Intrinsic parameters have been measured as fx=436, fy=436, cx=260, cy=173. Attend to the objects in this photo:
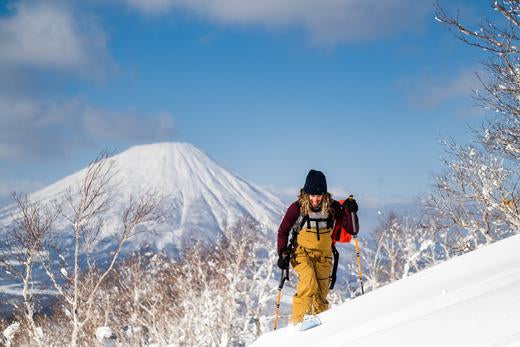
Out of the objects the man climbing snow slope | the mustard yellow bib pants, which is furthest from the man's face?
the mustard yellow bib pants

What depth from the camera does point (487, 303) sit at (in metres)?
2.48

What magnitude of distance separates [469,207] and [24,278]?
1652 cm

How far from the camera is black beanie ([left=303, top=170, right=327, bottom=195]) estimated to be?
5.63 metres

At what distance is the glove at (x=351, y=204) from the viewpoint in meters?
6.01

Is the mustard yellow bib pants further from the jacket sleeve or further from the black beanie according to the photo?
the black beanie

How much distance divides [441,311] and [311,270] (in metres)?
2.93

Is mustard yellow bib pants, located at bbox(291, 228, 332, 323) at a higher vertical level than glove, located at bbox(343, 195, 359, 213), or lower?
lower

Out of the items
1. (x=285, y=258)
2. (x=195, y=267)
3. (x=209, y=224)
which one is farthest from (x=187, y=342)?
(x=209, y=224)

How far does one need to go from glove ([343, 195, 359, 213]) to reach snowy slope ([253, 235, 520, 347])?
122 centimetres

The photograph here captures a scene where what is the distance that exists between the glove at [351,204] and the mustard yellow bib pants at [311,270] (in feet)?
1.60

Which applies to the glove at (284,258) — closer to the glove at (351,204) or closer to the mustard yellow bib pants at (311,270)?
the mustard yellow bib pants at (311,270)

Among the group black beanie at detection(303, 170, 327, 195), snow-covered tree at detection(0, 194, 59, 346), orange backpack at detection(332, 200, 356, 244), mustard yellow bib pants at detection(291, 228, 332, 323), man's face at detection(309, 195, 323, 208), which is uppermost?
snow-covered tree at detection(0, 194, 59, 346)

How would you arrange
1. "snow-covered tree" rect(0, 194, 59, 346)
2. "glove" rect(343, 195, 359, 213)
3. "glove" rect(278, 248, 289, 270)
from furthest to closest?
"snow-covered tree" rect(0, 194, 59, 346), "glove" rect(343, 195, 359, 213), "glove" rect(278, 248, 289, 270)

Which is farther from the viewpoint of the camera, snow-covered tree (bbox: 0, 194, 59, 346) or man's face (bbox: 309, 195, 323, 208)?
snow-covered tree (bbox: 0, 194, 59, 346)
